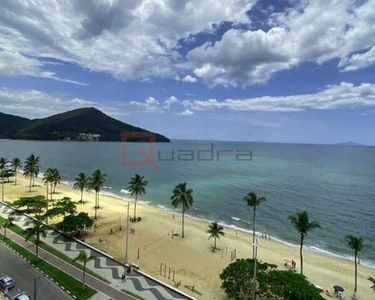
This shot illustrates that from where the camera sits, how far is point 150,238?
4972 centimetres

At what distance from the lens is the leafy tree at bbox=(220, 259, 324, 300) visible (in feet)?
88.6

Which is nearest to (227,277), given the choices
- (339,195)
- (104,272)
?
(104,272)

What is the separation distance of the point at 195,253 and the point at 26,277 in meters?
23.6

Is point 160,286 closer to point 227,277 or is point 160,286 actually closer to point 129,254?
point 227,277

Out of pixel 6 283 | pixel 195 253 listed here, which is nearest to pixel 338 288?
pixel 195 253

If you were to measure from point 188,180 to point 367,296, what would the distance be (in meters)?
87.0

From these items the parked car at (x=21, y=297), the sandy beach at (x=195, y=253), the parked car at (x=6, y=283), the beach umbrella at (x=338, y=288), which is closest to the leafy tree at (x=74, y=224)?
the sandy beach at (x=195, y=253)

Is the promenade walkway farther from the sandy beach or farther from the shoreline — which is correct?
the shoreline

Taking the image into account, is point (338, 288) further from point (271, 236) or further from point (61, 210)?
point (61, 210)

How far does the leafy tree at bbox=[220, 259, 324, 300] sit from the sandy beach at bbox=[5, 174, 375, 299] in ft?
15.2

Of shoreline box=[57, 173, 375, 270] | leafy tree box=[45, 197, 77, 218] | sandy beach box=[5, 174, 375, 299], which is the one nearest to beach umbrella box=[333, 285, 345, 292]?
sandy beach box=[5, 174, 375, 299]

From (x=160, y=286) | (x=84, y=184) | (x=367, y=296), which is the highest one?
(x=84, y=184)

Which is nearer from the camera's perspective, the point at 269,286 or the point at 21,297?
the point at 21,297

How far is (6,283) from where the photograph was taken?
2817cm
